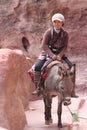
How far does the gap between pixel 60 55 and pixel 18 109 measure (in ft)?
4.27

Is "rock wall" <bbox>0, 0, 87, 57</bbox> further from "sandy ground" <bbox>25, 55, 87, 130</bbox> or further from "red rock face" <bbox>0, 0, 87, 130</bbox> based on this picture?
"sandy ground" <bbox>25, 55, 87, 130</bbox>

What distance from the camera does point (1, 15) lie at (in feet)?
46.9

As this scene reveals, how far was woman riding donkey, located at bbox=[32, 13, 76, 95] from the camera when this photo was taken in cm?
647

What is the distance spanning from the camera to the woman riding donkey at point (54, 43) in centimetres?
647

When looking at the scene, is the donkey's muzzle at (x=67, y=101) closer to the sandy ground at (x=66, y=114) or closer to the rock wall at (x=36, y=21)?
the sandy ground at (x=66, y=114)

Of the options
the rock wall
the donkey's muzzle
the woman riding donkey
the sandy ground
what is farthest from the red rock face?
the donkey's muzzle

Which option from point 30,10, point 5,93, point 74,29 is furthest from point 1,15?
point 5,93

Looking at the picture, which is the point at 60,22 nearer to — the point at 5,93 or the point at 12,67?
the point at 12,67

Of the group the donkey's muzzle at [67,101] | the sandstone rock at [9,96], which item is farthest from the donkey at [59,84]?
the sandstone rock at [9,96]

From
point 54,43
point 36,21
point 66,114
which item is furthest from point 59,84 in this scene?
point 36,21

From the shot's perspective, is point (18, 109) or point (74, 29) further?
point (74, 29)

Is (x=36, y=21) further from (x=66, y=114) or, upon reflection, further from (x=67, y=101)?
(x=67, y=101)

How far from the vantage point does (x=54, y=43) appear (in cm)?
658

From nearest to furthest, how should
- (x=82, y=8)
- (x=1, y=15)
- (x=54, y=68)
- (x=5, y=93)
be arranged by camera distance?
(x=5, y=93), (x=54, y=68), (x=82, y=8), (x=1, y=15)
